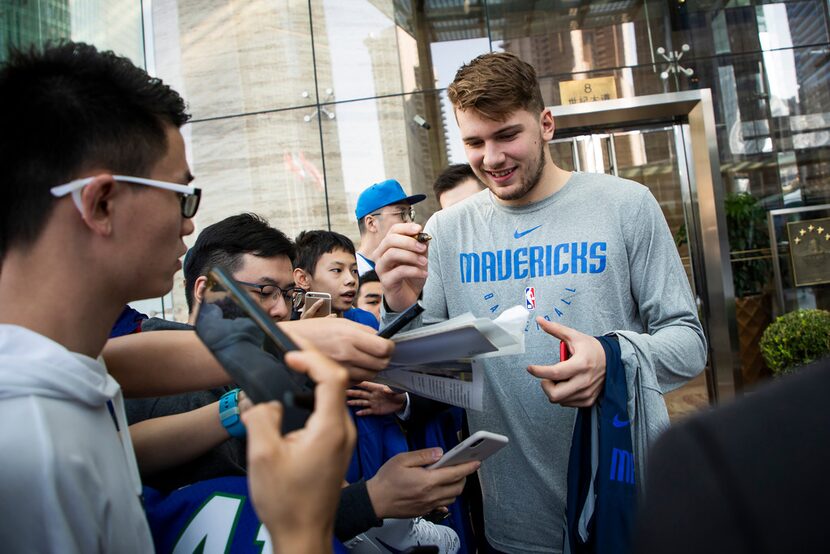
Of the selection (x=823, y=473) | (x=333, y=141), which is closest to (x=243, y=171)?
(x=333, y=141)

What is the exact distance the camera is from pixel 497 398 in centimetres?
208

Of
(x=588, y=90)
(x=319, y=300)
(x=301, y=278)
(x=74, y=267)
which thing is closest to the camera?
(x=74, y=267)

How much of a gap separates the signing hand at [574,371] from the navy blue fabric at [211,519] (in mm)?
646

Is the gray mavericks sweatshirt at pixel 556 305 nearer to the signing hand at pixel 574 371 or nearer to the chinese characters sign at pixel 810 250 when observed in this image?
the signing hand at pixel 574 371

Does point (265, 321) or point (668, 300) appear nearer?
point (265, 321)

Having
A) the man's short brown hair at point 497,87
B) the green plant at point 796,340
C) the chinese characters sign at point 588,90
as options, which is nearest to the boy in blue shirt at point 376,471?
the man's short brown hair at point 497,87

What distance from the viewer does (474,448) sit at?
4.83 feet

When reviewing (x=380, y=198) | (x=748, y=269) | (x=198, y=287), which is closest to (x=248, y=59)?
(x=380, y=198)

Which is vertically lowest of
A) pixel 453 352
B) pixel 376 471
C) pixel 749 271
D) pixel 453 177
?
pixel 376 471

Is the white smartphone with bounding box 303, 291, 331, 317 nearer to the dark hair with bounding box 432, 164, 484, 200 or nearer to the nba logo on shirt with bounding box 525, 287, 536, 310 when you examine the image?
the nba logo on shirt with bounding box 525, 287, 536, 310

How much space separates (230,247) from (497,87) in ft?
3.86

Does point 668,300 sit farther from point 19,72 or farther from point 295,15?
point 295,15

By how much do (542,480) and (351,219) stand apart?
16.1ft

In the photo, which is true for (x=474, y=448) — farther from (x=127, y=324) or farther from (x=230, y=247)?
(x=230, y=247)
